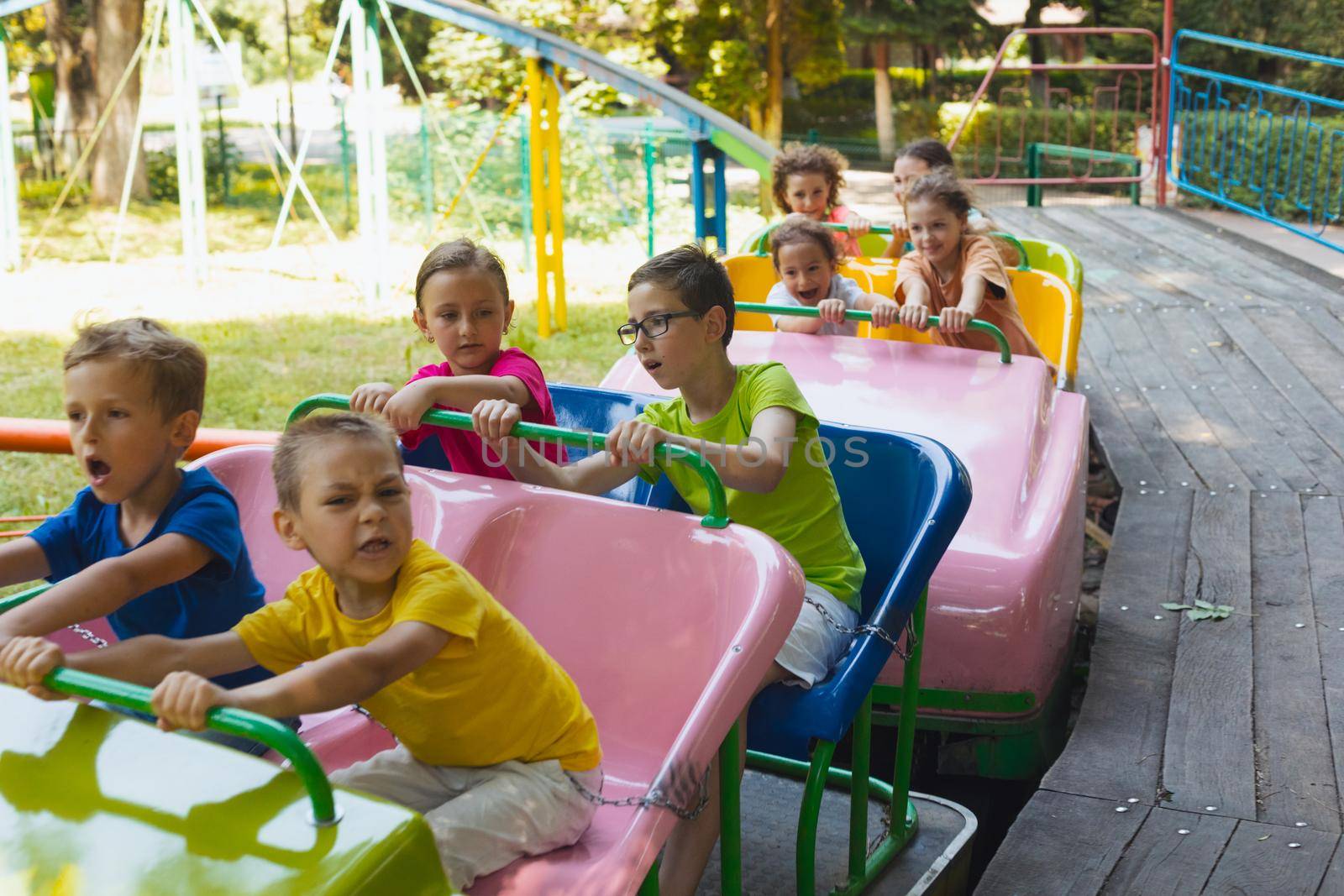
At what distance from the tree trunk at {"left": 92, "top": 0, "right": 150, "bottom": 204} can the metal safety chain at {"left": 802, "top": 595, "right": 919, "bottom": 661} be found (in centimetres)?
1349

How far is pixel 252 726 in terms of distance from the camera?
1259mm

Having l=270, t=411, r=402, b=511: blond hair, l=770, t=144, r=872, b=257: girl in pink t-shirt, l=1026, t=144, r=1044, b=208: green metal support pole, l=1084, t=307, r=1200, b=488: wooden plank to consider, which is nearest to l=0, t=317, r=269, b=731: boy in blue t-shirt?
l=270, t=411, r=402, b=511: blond hair

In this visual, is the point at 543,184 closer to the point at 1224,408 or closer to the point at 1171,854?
the point at 1224,408

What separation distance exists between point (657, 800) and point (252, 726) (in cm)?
55

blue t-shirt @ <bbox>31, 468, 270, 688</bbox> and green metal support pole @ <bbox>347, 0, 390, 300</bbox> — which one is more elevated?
green metal support pole @ <bbox>347, 0, 390, 300</bbox>

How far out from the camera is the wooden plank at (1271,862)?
2.15 metres

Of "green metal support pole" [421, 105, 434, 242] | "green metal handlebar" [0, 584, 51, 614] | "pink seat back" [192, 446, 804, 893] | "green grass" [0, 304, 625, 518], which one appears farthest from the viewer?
"green metal support pole" [421, 105, 434, 242]

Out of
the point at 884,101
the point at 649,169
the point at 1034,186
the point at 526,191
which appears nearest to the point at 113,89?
the point at 526,191

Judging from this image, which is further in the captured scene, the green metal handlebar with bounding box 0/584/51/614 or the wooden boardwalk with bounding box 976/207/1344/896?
the wooden boardwalk with bounding box 976/207/1344/896

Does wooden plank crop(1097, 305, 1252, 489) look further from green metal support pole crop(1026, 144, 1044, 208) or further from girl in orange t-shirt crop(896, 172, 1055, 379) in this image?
green metal support pole crop(1026, 144, 1044, 208)

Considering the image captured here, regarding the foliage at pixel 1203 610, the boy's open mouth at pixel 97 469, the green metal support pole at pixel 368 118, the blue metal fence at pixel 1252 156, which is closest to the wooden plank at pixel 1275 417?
the foliage at pixel 1203 610

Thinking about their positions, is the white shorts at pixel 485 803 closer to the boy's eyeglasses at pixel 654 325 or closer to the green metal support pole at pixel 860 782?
A: the green metal support pole at pixel 860 782

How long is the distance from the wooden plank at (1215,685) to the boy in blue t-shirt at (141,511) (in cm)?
169

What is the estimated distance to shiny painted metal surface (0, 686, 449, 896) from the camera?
1249mm
